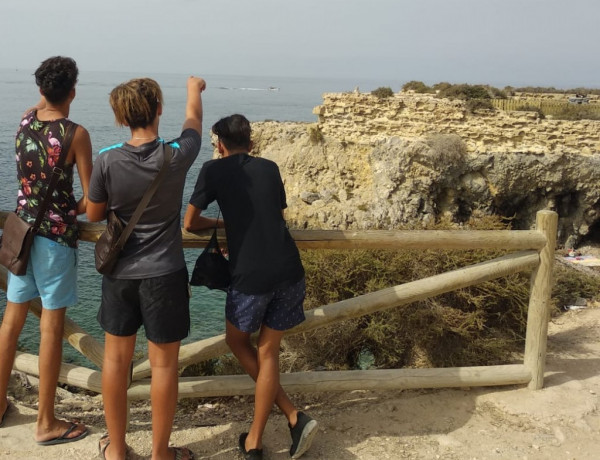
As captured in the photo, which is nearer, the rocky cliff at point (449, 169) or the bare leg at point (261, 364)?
the bare leg at point (261, 364)

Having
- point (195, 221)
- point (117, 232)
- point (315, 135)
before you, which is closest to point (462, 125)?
point (315, 135)

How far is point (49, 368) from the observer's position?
136 inches

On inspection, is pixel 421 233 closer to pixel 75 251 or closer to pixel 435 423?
pixel 435 423

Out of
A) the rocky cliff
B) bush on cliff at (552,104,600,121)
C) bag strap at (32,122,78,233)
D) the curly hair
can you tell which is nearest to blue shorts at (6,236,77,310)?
bag strap at (32,122,78,233)

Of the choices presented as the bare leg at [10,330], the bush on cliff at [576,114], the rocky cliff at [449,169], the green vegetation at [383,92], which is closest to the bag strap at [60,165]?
the bare leg at [10,330]

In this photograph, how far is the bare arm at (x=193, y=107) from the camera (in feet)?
10.0

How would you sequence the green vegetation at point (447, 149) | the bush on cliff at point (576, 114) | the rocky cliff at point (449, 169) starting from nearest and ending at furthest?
1. the green vegetation at point (447, 149)
2. the rocky cliff at point (449, 169)
3. the bush on cliff at point (576, 114)

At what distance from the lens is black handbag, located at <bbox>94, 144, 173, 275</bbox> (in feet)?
9.16

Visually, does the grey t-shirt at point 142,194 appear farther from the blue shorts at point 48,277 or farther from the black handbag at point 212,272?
the blue shorts at point 48,277

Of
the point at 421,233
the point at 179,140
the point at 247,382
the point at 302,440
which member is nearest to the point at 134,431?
the point at 247,382

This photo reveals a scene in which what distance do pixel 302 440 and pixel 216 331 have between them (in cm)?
850

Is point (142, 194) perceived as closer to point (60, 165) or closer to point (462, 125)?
point (60, 165)

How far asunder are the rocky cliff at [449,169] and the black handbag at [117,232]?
58.2 ft

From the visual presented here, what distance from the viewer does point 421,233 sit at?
407 centimetres
